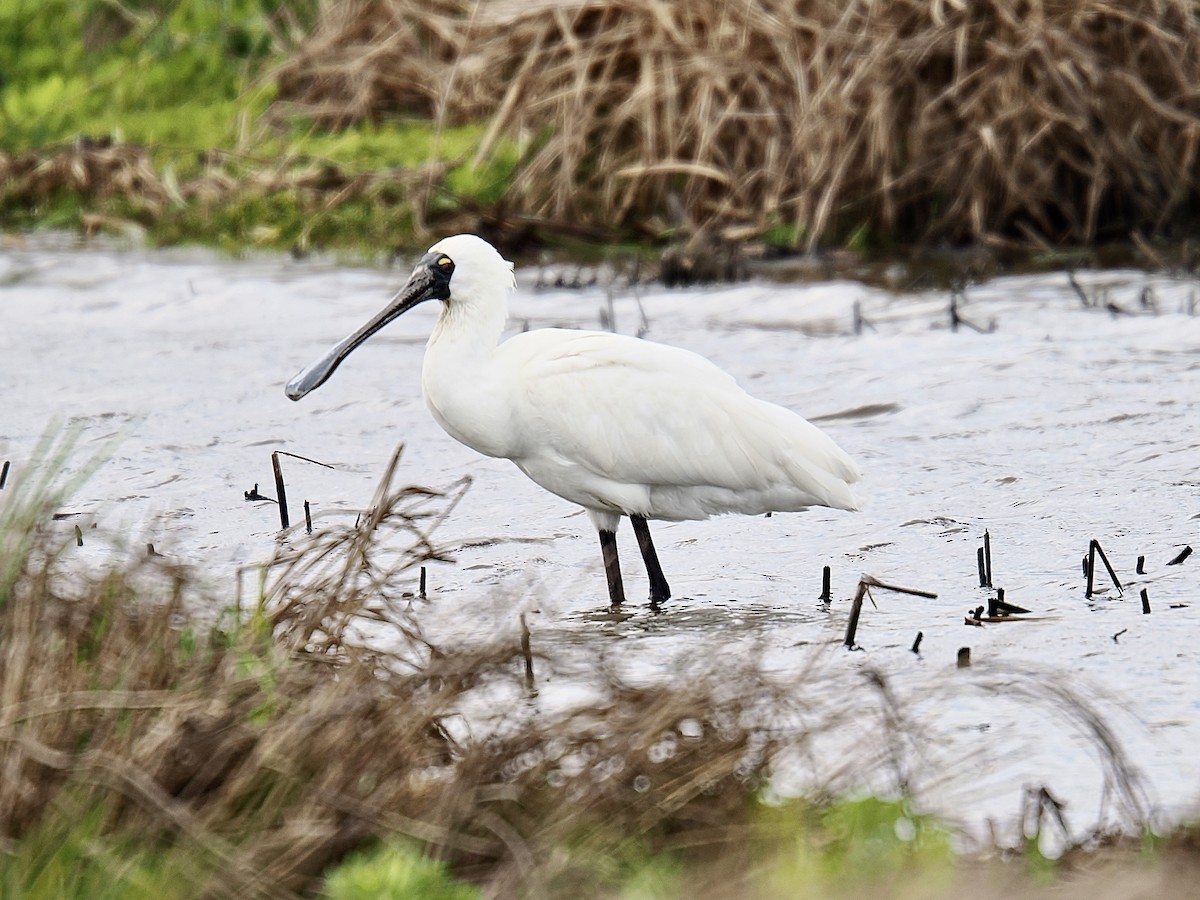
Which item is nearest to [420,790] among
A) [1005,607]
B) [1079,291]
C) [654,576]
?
[1005,607]

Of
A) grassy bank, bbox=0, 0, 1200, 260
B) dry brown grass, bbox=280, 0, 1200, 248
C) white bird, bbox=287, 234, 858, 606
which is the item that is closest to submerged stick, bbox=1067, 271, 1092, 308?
grassy bank, bbox=0, 0, 1200, 260

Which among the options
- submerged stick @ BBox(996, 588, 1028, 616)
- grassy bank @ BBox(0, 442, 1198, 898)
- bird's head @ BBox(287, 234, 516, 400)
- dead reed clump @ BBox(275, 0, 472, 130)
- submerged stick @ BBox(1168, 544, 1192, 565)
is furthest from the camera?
dead reed clump @ BBox(275, 0, 472, 130)

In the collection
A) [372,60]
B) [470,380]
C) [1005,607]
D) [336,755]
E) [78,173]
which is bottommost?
[1005,607]

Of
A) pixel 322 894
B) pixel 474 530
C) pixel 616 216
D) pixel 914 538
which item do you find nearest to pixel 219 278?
pixel 616 216

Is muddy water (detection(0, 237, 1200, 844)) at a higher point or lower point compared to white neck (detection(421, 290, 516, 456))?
lower

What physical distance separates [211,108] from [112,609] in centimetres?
1279

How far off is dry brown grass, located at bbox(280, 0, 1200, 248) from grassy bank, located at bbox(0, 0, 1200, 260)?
0.02 m

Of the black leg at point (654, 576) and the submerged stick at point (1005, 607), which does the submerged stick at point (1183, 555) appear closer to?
the submerged stick at point (1005, 607)

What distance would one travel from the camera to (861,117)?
1209 cm

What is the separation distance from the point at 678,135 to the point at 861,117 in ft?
4.23

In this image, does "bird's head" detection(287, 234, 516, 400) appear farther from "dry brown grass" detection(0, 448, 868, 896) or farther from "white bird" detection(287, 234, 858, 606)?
"dry brown grass" detection(0, 448, 868, 896)

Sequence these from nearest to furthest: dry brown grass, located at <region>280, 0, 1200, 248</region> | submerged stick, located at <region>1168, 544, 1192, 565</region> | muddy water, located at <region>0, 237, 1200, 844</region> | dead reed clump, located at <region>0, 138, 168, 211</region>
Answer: muddy water, located at <region>0, 237, 1200, 844</region> → submerged stick, located at <region>1168, 544, 1192, 565</region> → dry brown grass, located at <region>280, 0, 1200, 248</region> → dead reed clump, located at <region>0, 138, 168, 211</region>

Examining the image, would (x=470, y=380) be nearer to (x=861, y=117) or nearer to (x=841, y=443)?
(x=841, y=443)

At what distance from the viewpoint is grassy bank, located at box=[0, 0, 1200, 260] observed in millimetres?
11883
